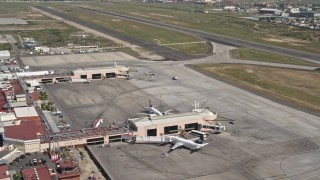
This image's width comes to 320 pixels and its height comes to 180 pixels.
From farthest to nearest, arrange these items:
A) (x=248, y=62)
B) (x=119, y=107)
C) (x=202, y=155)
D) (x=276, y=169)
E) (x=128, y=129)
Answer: (x=248, y=62) → (x=119, y=107) → (x=128, y=129) → (x=202, y=155) → (x=276, y=169)

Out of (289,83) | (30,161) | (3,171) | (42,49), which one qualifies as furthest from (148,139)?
(42,49)

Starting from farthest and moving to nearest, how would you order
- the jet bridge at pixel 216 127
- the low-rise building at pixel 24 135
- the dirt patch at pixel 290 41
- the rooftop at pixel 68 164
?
the dirt patch at pixel 290 41 → the jet bridge at pixel 216 127 → the low-rise building at pixel 24 135 → the rooftop at pixel 68 164

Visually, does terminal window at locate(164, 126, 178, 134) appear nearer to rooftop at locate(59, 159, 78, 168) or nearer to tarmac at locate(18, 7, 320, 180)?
tarmac at locate(18, 7, 320, 180)

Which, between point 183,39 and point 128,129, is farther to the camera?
point 183,39

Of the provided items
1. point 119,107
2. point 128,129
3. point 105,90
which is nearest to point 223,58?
point 105,90

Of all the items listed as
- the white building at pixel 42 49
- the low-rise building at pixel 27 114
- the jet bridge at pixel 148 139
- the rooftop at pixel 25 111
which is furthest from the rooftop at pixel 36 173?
the white building at pixel 42 49

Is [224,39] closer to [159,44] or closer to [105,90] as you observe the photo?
[159,44]

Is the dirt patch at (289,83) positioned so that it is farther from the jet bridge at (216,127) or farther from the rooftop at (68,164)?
the rooftop at (68,164)
